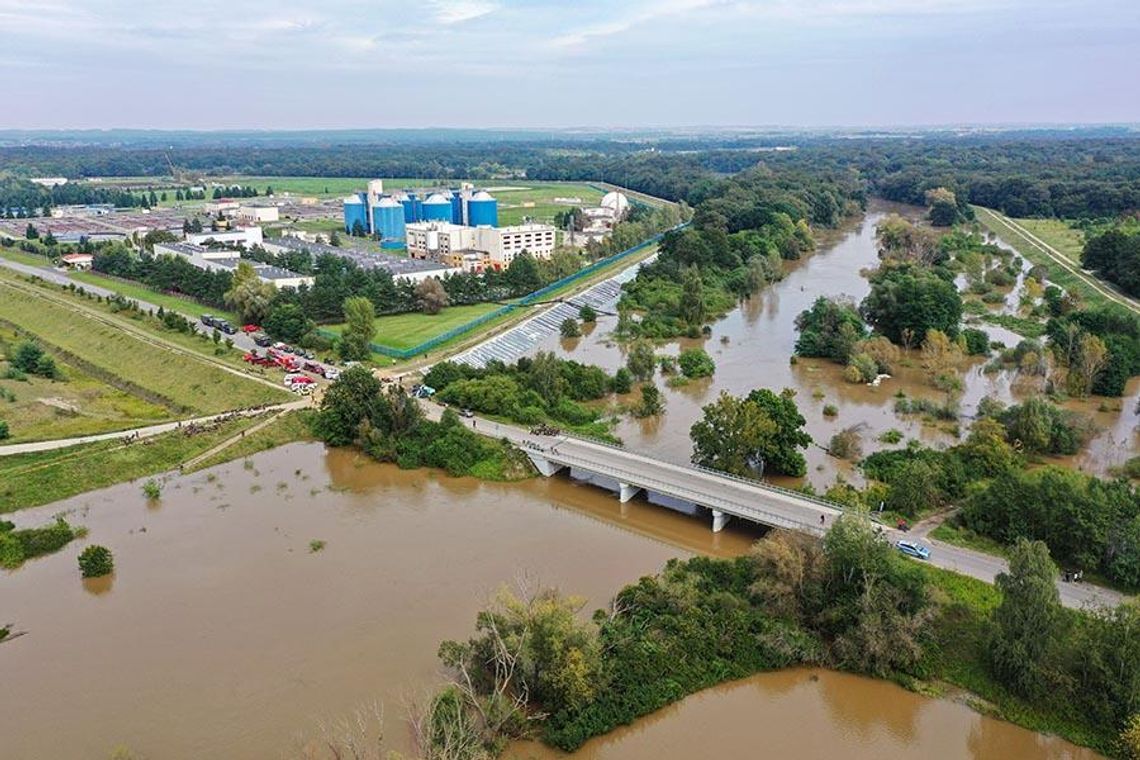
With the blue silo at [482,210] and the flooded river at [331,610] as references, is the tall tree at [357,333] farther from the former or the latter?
the blue silo at [482,210]

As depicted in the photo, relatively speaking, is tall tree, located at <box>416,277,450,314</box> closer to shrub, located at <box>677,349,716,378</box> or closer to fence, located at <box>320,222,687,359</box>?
fence, located at <box>320,222,687,359</box>

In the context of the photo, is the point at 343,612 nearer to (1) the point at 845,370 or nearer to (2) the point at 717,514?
(2) the point at 717,514

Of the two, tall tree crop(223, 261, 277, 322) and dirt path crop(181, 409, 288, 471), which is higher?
tall tree crop(223, 261, 277, 322)

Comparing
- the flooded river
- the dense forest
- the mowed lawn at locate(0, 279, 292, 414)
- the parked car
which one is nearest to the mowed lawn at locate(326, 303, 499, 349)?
the mowed lawn at locate(0, 279, 292, 414)

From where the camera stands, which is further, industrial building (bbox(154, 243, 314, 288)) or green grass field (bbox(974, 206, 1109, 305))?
industrial building (bbox(154, 243, 314, 288))

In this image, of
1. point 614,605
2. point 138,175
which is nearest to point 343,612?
point 614,605

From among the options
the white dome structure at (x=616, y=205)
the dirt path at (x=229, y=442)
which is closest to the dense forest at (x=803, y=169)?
the white dome structure at (x=616, y=205)

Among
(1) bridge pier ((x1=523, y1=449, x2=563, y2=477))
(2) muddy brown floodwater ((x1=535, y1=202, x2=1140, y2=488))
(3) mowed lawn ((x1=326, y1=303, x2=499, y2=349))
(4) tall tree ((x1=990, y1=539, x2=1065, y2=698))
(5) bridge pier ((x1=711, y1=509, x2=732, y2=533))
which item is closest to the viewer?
(4) tall tree ((x1=990, y1=539, x2=1065, y2=698))
